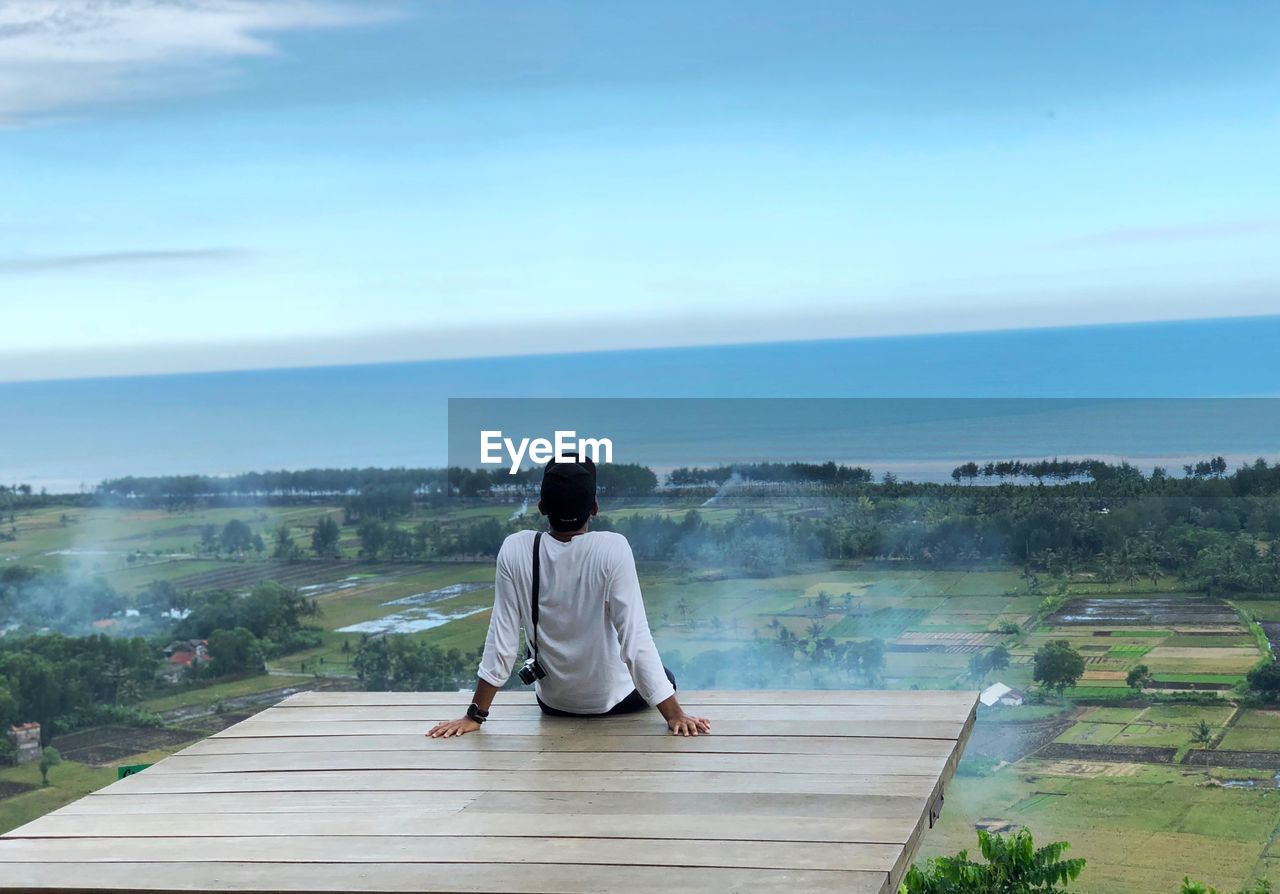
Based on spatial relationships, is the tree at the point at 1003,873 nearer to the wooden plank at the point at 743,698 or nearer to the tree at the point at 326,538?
the wooden plank at the point at 743,698

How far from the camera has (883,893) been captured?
2.12 m

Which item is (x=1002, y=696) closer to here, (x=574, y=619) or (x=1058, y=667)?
(x=1058, y=667)

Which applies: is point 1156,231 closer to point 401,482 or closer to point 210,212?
point 401,482

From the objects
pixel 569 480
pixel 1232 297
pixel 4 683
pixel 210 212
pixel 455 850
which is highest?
pixel 210 212

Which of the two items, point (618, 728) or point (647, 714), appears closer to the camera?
point (618, 728)

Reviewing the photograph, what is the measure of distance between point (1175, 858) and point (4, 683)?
619 cm

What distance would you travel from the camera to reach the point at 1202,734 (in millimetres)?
5617

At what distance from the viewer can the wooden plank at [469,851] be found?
2.27 metres

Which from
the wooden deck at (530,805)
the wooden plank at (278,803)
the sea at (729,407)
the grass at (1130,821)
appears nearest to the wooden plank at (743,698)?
the wooden deck at (530,805)

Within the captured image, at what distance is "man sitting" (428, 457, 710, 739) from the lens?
324 centimetres

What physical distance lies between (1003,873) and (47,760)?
5.16 metres

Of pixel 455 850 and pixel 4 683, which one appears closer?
pixel 455 850

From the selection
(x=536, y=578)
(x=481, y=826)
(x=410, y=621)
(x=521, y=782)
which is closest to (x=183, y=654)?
(x=410, y=621)

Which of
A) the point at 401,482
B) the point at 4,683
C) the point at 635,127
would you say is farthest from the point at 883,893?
the point at 635,127
